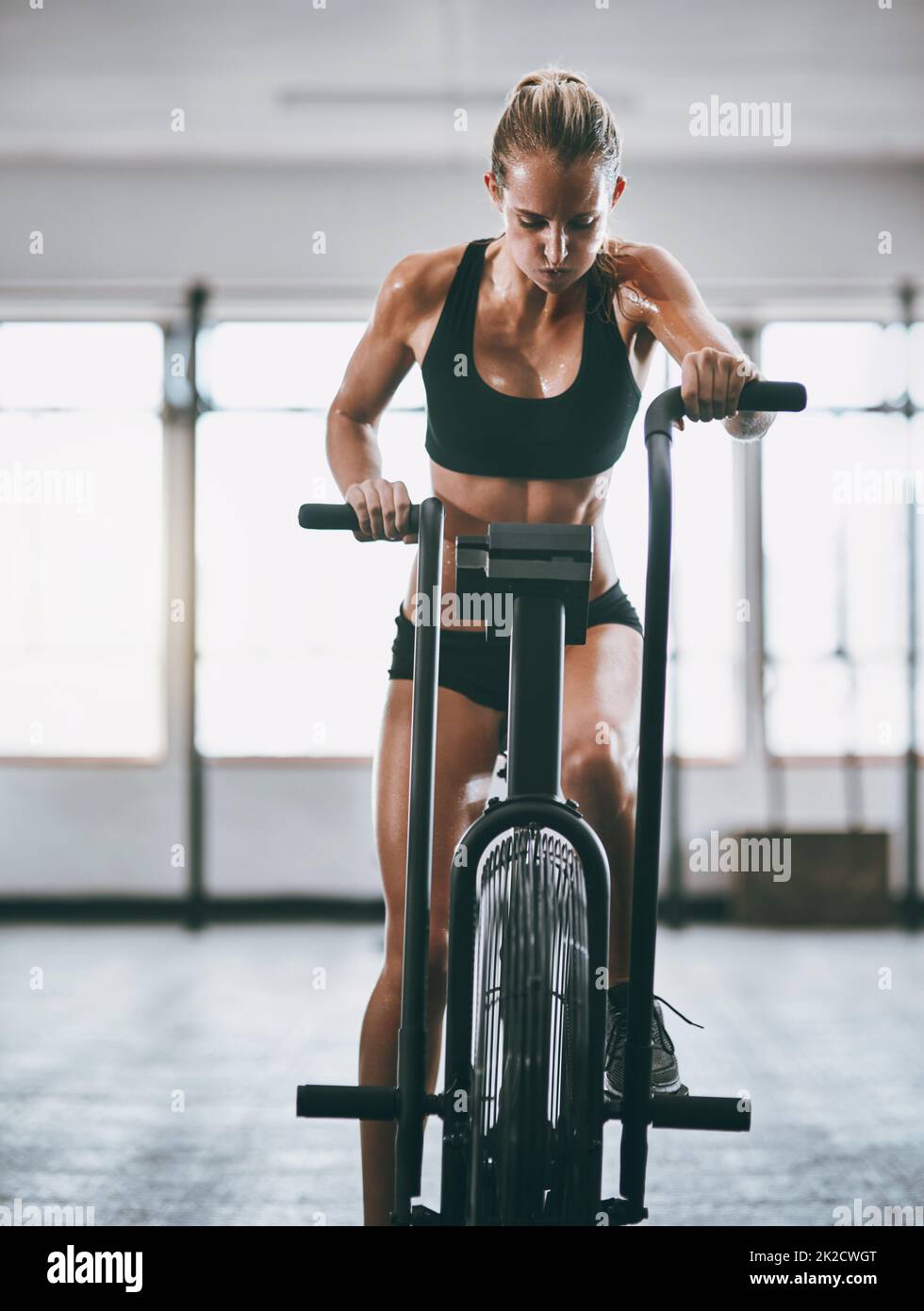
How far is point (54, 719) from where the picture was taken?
5.60 m

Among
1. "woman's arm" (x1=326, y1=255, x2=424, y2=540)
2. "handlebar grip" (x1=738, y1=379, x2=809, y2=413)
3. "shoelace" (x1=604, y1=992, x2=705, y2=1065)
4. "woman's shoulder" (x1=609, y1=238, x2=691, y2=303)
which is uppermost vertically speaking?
"woman's shoulder" (x1=609, y1=238, x2=691, y2=303)

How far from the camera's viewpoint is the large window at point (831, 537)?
5414 millimetres

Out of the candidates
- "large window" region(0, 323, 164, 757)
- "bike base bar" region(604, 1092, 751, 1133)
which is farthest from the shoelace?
"large window" region(0, 323, 164, 757)

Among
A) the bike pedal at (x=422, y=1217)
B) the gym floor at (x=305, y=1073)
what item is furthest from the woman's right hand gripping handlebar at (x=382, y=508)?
the gym floor at (x=305, y=1073)

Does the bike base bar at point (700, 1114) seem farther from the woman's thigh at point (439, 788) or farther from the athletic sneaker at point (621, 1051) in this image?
the woman's thigh at point (439, 788)

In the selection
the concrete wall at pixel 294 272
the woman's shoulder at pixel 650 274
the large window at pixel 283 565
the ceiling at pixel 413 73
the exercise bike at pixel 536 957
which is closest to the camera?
the exercise bike at pixel 536 957

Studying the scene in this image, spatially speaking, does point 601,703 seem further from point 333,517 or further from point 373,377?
point 373,377

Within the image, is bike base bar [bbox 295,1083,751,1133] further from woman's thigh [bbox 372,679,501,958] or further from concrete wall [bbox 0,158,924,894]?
concrete wall [bbox 0,158,924,894]

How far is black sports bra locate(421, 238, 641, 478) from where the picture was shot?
58.6 inches

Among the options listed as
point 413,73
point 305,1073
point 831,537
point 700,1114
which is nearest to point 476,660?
point 700,1114

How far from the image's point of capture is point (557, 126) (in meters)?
1.31

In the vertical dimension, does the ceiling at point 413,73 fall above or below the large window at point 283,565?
above

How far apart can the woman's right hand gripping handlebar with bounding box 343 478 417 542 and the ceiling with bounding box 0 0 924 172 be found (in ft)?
11.1

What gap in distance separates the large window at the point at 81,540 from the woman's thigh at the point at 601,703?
14.0ft
